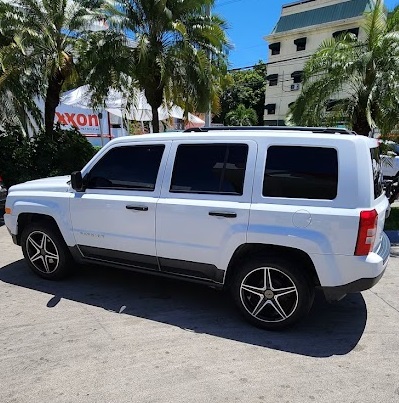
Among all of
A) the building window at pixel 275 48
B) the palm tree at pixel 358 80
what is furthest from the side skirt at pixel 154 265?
the building window at pixel 275 48

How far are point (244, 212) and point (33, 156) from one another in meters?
9.43

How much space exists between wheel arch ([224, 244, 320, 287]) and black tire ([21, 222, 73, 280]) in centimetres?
219

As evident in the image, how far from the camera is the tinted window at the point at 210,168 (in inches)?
146

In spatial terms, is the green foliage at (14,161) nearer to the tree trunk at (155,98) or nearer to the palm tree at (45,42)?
the palm tree at (45,42)

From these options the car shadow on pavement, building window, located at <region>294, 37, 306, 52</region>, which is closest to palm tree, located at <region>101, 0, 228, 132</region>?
the car shadow on pavement

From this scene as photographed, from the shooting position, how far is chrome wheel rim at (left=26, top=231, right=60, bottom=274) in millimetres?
4797

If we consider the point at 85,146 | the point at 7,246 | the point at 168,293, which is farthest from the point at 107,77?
the point at 168,293

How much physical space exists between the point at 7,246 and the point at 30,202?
7.33ft

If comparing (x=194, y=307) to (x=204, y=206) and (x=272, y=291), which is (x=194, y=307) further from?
(x=204, y=206)

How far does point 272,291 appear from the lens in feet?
12.0

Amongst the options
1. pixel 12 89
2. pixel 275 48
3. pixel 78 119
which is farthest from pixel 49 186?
pixel 275 48

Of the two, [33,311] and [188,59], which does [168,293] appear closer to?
[33,311]

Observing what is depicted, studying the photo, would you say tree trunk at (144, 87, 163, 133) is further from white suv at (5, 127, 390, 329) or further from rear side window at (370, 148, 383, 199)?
rear side window at (370, 148, 383, 199)

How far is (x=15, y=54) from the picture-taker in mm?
10148
